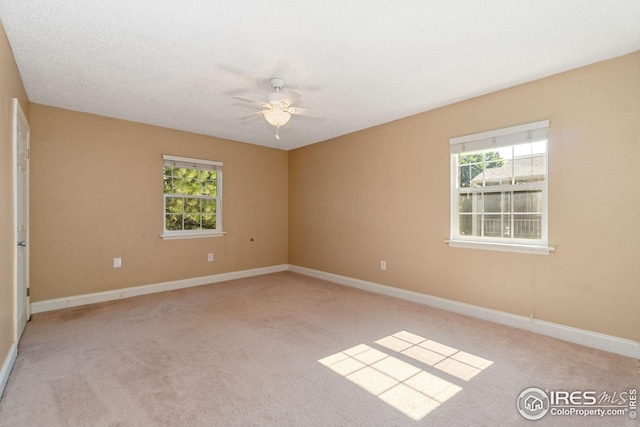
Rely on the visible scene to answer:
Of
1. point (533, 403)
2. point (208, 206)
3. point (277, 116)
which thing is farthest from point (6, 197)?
point (533, 403)

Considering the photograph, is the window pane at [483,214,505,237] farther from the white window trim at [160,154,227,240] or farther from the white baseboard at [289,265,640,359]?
the white window trim at [160,154,227,240]

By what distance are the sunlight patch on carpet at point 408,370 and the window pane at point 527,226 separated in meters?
1.41

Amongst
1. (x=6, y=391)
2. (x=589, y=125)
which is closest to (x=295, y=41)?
(x=589, y=125)

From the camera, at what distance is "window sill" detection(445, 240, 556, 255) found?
294 centimetres

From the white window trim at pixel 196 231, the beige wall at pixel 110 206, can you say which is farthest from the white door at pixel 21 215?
the white window trim at pixel 196 231

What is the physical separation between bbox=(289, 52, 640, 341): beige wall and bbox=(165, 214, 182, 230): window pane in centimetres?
258

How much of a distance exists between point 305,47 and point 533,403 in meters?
2.89

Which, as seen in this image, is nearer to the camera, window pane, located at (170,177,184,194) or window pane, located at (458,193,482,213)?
window pane, located at (458,193,482,213)

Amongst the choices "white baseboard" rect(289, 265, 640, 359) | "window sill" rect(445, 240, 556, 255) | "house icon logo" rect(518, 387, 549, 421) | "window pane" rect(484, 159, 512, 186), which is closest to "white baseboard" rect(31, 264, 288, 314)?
"white baseboard" rect(289, 265, 640, 359)

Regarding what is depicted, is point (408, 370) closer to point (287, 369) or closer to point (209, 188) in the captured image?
point (287, 369)

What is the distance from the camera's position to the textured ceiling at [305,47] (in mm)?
1964

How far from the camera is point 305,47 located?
7.81 ft

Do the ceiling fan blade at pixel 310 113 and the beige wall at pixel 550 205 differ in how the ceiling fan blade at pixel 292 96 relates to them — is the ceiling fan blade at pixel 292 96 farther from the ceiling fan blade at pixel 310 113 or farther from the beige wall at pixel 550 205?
the beige wall at pixel 550 205

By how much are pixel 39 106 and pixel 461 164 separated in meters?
5.02
